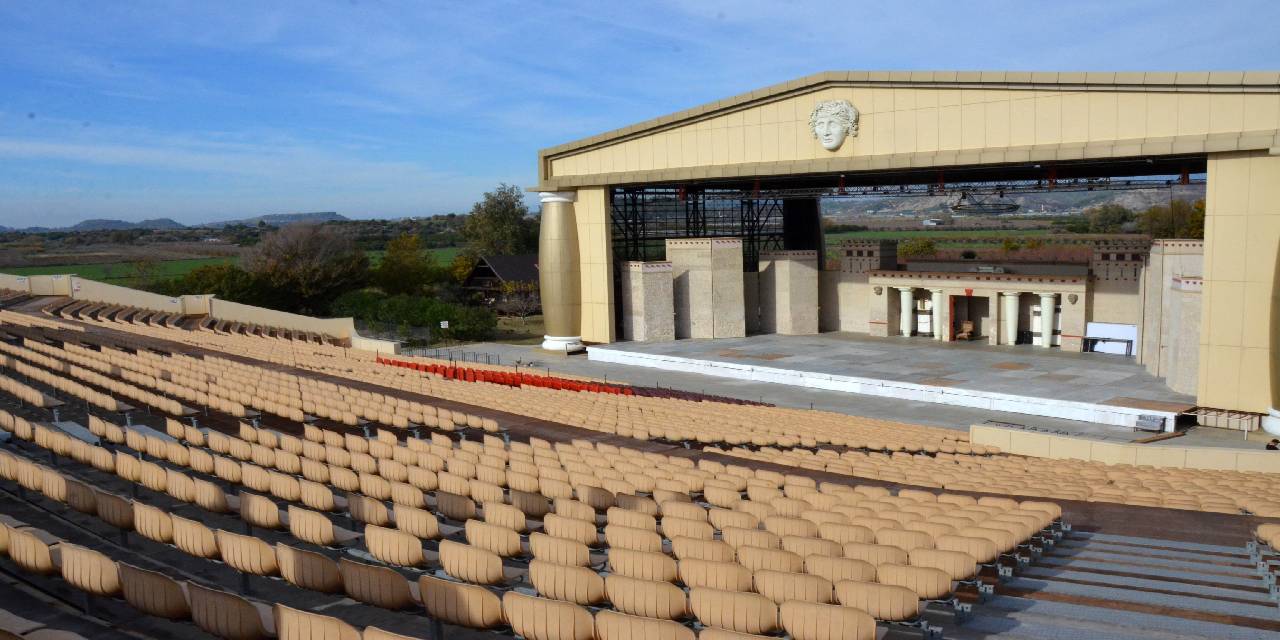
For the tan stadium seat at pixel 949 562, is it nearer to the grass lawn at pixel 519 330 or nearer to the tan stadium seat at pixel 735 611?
the tan stadium seat at pixel 735 611

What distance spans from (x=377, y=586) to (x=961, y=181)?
40152 millimetres

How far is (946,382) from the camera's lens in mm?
31016

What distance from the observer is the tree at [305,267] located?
54281 mm

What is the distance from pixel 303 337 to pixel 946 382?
26.8m

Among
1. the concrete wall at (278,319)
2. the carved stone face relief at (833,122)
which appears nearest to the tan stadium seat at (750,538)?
the carved stone face relief at (833,122)

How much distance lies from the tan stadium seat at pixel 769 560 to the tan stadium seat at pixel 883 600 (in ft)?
2.94

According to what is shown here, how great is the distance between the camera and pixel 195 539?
25.5ft

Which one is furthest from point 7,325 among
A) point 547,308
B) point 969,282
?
point 969,282

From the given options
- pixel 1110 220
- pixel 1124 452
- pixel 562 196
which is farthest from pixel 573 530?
pixel 1110 220

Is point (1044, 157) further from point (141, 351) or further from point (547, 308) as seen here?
point (141, 351)

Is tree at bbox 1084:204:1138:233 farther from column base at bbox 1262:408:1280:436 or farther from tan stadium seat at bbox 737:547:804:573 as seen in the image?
tan stadium seat at bbox 737:547:804:573

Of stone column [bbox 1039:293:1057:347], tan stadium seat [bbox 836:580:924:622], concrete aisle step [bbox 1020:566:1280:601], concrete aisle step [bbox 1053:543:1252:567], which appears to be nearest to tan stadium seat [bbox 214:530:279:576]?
tan stadium seat [bbox 836:580:924:622]

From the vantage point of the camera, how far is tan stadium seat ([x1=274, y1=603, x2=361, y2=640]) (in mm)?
5434

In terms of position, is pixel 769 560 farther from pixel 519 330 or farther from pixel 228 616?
pixel 519 330
